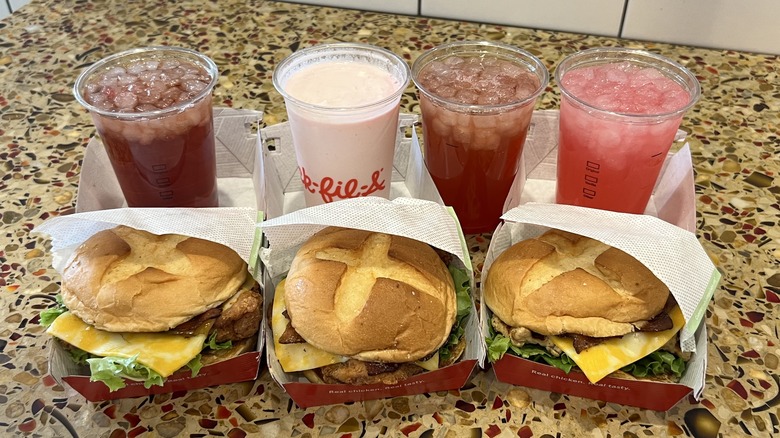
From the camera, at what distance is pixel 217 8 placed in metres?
2.69

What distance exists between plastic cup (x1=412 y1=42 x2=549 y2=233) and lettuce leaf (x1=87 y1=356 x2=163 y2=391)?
0.84 meters

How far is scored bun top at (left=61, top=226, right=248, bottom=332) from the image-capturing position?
1.26 meters

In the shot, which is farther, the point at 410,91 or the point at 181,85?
the point at 410,91

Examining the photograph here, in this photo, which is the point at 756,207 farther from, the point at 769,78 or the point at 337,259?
the point at 337,259

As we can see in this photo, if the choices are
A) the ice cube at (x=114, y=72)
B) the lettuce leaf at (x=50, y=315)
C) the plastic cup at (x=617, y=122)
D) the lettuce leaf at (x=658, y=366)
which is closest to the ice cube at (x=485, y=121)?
the plastic cup at (x=617, y=122)

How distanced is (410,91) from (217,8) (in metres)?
1.05

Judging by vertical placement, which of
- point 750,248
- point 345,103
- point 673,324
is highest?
point 345,103

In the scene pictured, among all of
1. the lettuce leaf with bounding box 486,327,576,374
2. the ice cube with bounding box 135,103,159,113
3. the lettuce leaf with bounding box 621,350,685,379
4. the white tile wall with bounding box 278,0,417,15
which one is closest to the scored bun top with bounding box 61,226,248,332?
the ice cube with bounding box 135,103,159,113

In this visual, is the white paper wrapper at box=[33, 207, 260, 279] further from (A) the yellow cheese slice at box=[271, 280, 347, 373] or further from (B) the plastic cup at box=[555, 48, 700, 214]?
(B) the plastic cup at box=[555, 48, 700, 214]

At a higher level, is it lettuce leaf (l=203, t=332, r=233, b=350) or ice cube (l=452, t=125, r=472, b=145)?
ice cube (l=452, t=125, r=472, b=145)

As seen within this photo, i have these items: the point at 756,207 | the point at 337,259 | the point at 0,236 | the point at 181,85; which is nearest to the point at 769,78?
the point at 756,207

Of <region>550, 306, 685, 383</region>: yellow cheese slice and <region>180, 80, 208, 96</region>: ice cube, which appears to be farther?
<region>180, 80, 208, 96</region>: ice cube

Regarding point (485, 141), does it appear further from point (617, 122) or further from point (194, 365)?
point (194, 365)

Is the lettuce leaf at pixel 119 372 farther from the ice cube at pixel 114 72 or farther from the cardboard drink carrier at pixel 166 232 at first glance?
the ice cube at pixel 114 72
